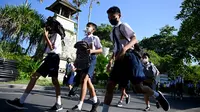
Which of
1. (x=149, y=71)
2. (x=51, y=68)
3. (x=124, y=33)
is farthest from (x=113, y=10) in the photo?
(x=149, y=71)

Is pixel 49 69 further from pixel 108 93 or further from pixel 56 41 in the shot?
pixel 108 93

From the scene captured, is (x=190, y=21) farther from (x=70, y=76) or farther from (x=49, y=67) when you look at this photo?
(x=49, y=67)

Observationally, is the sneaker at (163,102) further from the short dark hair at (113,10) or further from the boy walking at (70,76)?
the boy walking at (70,76)

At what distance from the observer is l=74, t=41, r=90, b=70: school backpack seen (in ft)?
14.3

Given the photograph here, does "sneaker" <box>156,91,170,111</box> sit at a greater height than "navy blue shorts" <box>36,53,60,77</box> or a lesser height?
lesser

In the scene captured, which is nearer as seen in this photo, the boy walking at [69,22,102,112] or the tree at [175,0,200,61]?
the boy walking at [69,22,102,112]

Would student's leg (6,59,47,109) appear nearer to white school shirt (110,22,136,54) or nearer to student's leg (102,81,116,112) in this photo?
student's leg (102,81,116,112)

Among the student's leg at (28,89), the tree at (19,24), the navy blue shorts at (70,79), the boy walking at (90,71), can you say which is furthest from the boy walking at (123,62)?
the tree at (19,24)

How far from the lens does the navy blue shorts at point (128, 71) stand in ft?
10.6

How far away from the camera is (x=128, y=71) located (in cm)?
327

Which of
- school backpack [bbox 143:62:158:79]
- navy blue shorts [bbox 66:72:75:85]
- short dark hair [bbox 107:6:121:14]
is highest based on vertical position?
short dark hair [bbox 107:6:121:14]

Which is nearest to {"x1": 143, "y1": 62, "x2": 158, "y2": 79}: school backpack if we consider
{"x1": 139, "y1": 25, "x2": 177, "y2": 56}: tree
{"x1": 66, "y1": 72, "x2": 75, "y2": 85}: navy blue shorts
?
{"x1": 66, "y1": 72, "x2": 75, "y2": 85}: navy blue shorts

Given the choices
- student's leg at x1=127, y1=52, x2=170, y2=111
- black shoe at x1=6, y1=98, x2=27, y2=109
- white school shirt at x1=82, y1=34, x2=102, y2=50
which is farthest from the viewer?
white school shirt at x1=82, y1=34, x2=102, y2=50

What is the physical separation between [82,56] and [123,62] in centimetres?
138
